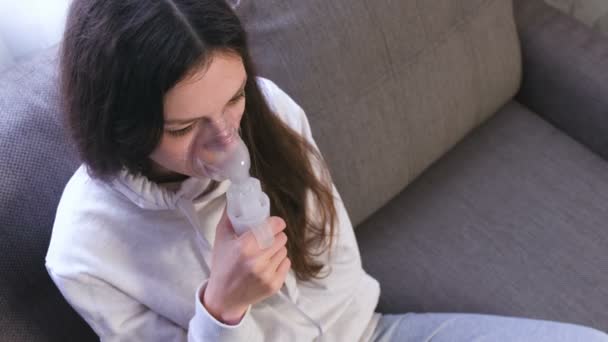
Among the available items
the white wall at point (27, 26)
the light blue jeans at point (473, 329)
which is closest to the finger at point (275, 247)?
the light blue jeans at point (473, 329)

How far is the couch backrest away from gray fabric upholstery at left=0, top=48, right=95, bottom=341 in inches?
12.8

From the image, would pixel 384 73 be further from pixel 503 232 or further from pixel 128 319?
pixel 128 319

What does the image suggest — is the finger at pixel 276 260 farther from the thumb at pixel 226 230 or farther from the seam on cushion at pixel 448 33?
the seam on cushion at pixel 448 33

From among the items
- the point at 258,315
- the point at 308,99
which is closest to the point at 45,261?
the point at 258,315

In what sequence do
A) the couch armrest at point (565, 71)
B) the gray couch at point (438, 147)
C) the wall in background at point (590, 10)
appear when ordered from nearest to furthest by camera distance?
1. the gray couch at point (438, 147)
2. the couch armrest at point (565, 71)
3. the wall in background at point (590, 10)

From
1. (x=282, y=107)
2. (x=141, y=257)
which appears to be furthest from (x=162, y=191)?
(x=282, y=107)

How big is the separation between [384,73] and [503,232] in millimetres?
394

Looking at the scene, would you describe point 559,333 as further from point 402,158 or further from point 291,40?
point 291,40

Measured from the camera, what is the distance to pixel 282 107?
32.7 inches

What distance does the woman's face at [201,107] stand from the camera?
561mm

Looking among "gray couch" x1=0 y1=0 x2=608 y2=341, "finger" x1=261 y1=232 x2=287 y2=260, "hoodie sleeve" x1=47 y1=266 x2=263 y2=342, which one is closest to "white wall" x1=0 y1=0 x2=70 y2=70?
"gray couch" x1=0 y1=0 x2=608 y2=341

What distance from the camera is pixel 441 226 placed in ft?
3.88

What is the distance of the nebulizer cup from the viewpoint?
23.5 inches

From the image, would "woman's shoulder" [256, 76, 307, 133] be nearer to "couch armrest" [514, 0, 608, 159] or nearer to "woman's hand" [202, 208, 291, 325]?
"woman's hand" [202, 208, 291, 325]
